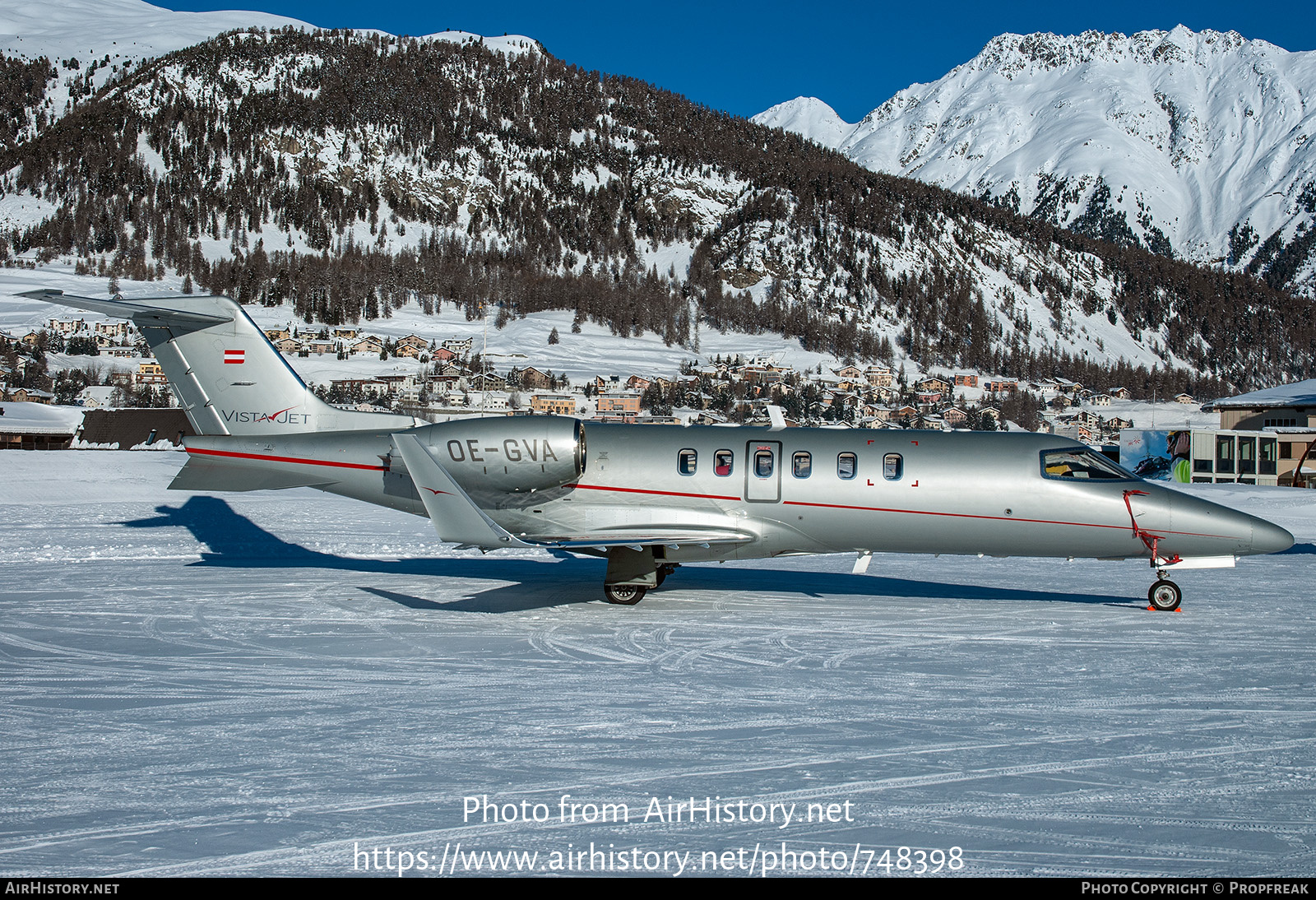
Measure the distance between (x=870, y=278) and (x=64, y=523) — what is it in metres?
173

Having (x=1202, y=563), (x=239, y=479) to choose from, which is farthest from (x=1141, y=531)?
(x=239, y=479)

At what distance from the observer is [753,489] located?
1373 cm

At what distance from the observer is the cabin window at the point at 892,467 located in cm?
1352

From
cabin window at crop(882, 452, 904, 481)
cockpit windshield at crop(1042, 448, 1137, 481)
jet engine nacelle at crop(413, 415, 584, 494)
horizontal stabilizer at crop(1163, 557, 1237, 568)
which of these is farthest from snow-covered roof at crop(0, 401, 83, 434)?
horizontal stabilizer at crop(1163, 557, 1237, 568)

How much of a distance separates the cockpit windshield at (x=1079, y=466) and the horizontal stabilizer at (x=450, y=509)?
25.0 feet

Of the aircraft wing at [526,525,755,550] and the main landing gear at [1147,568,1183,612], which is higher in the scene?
the aircraft wing at [526,525,755,550]

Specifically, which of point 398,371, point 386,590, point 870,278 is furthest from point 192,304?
point 870,278

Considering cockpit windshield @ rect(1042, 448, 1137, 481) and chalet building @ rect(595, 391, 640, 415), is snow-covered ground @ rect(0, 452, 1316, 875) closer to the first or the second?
cockpit windshield @ rect(1042, 448, 1137, 481)

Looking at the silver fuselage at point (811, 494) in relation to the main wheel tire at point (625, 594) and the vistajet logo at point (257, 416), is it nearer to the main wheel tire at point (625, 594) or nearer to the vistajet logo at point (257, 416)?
the main wheel tire at point (625, 594)

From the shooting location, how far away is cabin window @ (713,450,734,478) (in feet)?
45.4

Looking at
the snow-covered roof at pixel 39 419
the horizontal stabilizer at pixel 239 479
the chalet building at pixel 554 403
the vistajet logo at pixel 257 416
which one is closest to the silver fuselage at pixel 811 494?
the horizontal stabilizer at pixel 239 479

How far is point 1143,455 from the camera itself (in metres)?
53.2

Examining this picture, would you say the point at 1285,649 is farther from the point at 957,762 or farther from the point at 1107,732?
the point at 957,762

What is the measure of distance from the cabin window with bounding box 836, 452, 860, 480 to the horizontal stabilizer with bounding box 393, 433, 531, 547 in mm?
4745
